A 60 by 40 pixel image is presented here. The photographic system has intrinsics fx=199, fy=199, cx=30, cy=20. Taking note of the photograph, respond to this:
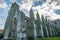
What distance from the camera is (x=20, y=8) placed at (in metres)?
7.87

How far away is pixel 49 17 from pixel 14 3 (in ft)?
4.89

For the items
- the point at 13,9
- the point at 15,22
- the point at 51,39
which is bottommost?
the point at 51,39

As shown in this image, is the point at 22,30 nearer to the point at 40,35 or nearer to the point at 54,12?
the point at 40,35

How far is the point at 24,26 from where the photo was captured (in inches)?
299

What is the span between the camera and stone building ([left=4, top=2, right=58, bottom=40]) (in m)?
7.53

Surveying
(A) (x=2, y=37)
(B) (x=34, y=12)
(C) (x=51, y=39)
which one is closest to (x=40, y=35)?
(C) (x=51, y=39)

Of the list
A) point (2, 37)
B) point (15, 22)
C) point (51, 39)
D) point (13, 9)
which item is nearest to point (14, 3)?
point (13, 9)

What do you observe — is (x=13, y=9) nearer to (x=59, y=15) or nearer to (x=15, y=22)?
(x=15, y=22)

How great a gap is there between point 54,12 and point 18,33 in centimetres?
163

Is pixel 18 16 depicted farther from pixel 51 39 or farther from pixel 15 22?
pixel 51 39

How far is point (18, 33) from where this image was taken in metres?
7.64

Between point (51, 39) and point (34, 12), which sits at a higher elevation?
point (34, 12)

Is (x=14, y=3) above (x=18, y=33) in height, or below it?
above

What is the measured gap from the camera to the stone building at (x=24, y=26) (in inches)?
296
